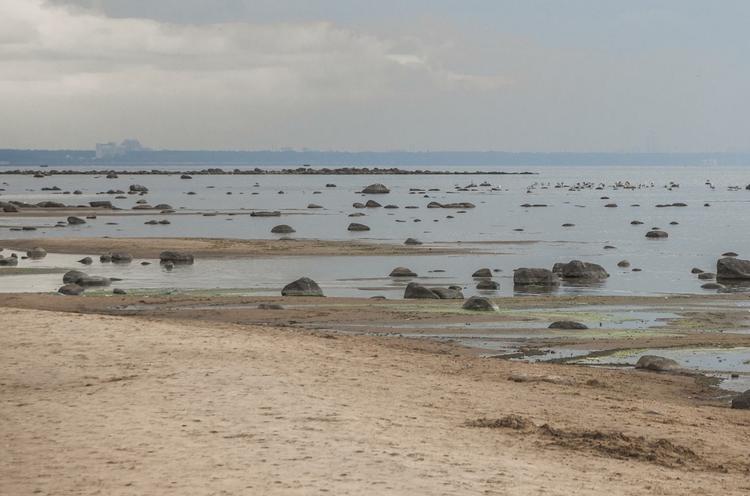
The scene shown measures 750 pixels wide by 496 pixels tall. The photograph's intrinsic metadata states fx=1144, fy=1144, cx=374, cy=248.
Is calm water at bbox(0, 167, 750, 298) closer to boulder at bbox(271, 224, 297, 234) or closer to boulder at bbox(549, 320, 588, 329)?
boulder at bbox(271, 224, 297, 234)

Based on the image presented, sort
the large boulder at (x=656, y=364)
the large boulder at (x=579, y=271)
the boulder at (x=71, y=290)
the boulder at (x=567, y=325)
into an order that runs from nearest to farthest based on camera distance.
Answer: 1. the large boulder at (x=656, y=364)
2. the boulder at (x=567, y=325)
3. the boulder at (x=71, y=290)
4. the large boulder at (x=579, y=271)

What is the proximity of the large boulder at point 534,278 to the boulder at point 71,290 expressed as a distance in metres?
15.2

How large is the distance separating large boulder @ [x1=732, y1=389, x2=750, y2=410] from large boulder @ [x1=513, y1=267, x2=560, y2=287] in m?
22.3

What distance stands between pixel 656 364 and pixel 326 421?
385 inches

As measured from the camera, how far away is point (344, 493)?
10820 millimetres

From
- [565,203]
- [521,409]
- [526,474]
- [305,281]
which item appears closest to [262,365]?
[521,409]

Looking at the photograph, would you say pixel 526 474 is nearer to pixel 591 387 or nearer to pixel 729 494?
pixel 729 494

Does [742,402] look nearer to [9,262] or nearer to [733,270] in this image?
[733,270]

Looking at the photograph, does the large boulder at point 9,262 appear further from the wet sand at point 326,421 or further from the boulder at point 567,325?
the boulder at point 567,325

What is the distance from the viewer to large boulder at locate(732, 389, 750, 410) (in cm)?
1800

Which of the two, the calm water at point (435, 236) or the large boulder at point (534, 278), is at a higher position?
the large boulder at point (534, 278)

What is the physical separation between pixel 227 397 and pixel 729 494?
22.1 ft

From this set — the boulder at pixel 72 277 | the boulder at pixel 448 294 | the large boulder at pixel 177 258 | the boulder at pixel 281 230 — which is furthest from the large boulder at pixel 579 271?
the boulder at pixel 281 230

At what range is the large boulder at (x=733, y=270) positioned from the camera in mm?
43750
